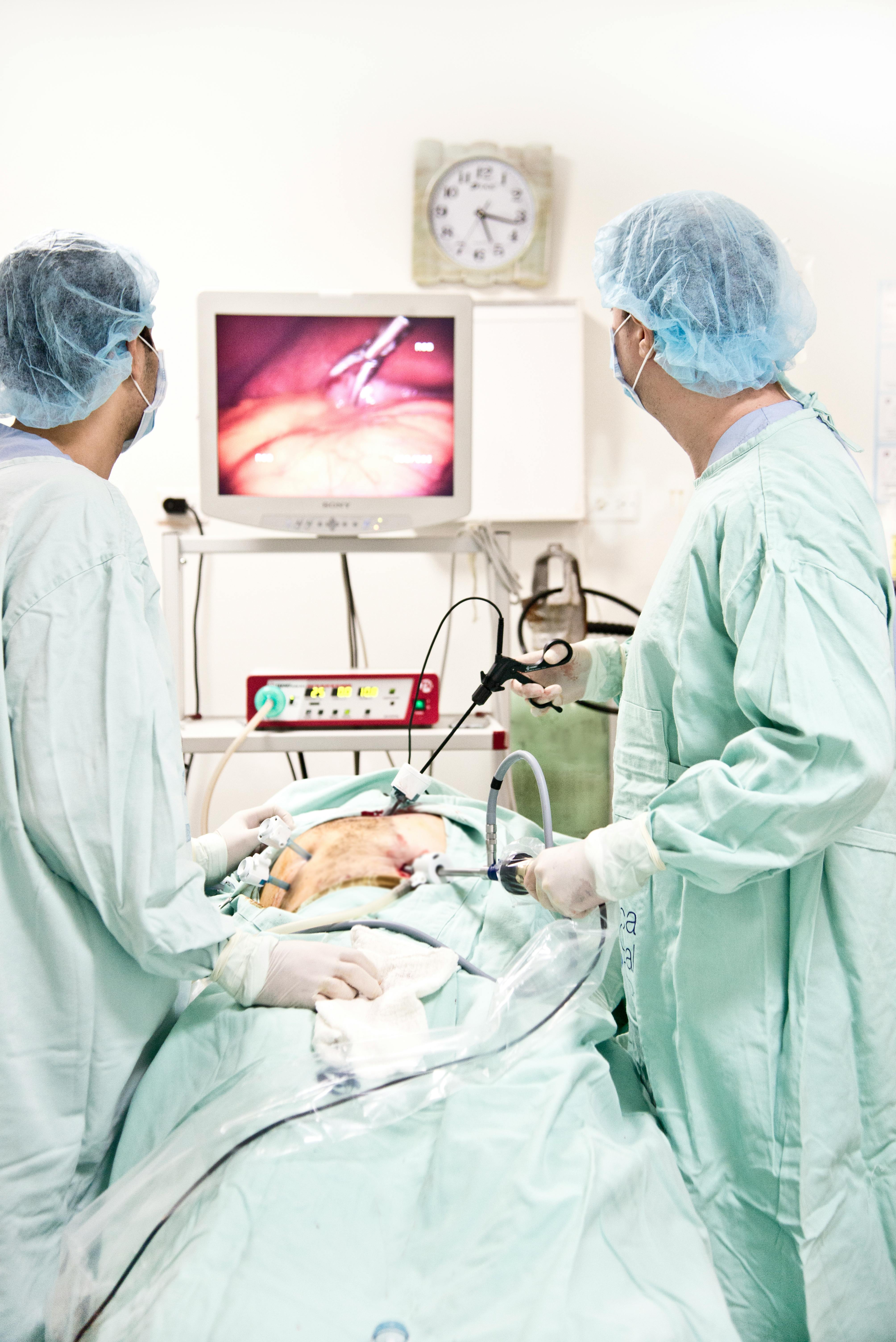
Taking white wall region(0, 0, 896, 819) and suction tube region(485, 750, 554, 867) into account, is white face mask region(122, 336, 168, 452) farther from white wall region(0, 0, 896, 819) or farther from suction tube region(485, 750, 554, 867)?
white wall region(0, 0, 896, 819)

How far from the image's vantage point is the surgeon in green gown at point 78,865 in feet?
2.57

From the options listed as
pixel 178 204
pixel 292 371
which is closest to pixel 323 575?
pixel 292 371

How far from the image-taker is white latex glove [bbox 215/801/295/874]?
134 centimetres

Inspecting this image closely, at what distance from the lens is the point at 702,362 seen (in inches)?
40.6

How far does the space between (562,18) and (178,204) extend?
49.0 inches

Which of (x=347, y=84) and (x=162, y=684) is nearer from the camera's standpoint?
(x=162, y=684)

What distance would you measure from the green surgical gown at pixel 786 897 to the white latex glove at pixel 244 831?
65cm

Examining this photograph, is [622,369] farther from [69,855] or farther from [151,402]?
[69,855]

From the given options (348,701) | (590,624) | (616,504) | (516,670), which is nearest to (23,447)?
(516,670)

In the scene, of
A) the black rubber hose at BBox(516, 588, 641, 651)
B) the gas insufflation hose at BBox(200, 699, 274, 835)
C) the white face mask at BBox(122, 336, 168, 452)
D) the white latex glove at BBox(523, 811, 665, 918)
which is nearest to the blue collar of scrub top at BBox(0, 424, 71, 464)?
the white face mask at BBox(122, 336, 168, 452)

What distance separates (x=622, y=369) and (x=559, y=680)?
476mm

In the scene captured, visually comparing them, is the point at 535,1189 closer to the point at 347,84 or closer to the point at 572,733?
the point at 572,733

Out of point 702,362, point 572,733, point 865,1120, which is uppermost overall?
point 702,362

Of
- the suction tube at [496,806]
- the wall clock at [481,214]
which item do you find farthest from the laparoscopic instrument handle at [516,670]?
the wall clock at [481,214]
